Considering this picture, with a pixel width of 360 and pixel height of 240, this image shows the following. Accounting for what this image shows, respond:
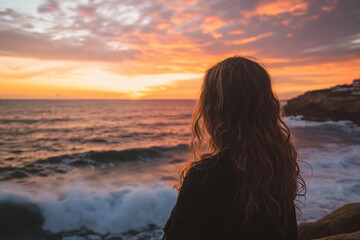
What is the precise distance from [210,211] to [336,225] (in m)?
3.92

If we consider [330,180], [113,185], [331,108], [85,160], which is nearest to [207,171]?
[113,185]

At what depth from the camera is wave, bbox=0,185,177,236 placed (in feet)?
21.5

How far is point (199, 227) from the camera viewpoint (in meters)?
1.24

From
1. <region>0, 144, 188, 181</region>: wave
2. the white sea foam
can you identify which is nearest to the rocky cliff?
the white sea foam

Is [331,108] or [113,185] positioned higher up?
[331,108]

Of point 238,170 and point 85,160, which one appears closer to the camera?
point 238,170

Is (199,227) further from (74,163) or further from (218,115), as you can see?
(74,163)

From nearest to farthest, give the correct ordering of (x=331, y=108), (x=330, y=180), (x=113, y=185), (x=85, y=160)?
(x=330, y=180) < (x=113, y=185) < (x=85, y=160) < (x=331, y=108)

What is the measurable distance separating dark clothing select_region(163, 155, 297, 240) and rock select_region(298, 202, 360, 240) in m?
3.51

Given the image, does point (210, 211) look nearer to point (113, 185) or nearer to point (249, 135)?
point (249, 135)

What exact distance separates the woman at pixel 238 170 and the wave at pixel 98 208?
18.9 feet

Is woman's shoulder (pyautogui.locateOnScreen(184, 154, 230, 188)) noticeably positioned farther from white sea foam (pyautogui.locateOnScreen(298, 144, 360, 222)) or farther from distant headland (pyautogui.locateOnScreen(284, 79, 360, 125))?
distant headland (pyautogui.locateOnScreen(284, 79, 360, 125))

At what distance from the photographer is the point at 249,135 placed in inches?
55.5

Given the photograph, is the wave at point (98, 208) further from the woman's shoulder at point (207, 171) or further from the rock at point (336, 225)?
the woman's shoulder at point (207, 171)
